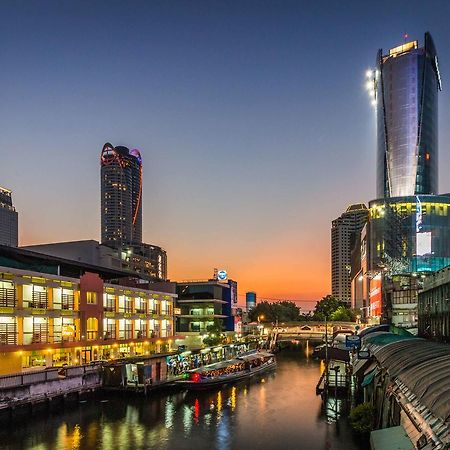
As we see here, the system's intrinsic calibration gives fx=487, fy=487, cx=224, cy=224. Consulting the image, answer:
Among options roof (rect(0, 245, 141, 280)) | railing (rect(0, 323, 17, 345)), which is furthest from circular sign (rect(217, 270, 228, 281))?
railing (rect(0, 323, 17, 345))

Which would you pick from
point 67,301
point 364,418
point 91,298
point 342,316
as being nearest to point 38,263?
point 91,298

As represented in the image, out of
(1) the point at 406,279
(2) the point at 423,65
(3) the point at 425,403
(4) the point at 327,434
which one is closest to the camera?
(3) the point at 425,403

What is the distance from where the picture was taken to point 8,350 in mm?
52406

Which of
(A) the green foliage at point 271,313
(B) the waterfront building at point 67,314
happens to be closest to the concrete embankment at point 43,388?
(B) the waterfront building at point 67,314

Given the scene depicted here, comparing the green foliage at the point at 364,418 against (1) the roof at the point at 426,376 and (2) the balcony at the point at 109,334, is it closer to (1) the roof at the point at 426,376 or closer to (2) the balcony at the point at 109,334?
(1) the roof at the point at 426,376

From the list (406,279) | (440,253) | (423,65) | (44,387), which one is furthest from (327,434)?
(423,65)

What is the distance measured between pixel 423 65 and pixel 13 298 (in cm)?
18662

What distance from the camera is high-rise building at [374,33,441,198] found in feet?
609

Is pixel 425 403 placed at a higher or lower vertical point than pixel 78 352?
higher

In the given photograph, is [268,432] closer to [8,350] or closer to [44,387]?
[44,387]

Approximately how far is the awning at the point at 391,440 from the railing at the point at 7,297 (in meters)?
43.0

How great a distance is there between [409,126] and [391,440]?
18379cm

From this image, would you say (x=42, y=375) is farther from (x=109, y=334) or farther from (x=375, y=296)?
(x=375, y=296)

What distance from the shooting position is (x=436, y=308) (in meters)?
46.4
